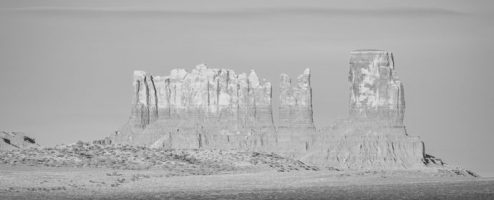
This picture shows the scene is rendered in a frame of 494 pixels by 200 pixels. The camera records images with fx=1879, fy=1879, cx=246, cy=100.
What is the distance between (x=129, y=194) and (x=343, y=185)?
26868mm

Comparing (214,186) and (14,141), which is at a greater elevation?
(14,141)

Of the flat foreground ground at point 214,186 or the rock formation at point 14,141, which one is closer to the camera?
the flat foreground ground at point 214,186

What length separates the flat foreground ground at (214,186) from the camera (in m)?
145

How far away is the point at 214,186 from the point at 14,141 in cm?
3535

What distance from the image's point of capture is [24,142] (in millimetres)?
187875

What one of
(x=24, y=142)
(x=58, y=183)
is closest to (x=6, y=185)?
(x=58, y=183)

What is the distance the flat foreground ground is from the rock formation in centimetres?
1788

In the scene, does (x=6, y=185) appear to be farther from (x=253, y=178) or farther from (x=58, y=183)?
(x=253, y=178)

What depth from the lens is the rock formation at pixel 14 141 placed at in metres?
179

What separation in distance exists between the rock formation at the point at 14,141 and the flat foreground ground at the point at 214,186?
17.9 m

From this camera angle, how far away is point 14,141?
7338 inches

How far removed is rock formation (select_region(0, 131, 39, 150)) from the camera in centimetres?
17912

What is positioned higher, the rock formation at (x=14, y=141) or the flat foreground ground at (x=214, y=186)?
the rock formation at (x=14, y=141)

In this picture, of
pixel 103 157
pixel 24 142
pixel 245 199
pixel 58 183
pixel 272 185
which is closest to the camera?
pixel 245 199
